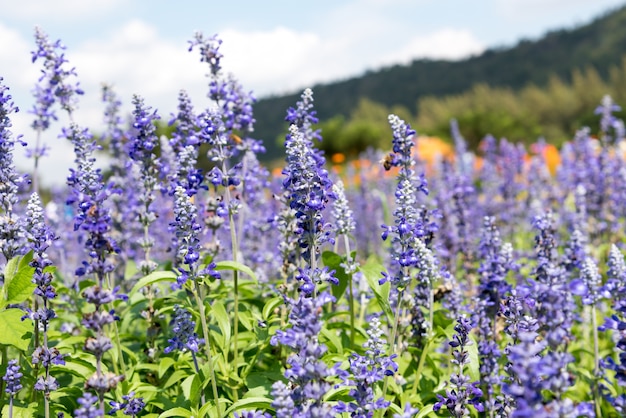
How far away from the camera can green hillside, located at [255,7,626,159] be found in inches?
3132

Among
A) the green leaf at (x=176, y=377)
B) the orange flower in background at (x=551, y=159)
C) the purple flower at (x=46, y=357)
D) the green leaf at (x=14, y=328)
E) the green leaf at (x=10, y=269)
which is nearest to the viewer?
the purple flower at (x=46, y=357)

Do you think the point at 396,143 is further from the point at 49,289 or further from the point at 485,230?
the point at 49,289

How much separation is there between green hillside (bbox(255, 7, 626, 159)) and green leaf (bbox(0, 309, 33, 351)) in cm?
7118

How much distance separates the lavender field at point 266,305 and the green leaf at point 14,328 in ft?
0.04

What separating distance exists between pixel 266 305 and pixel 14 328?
6.03ft

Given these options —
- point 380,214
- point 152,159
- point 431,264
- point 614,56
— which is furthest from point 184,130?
point 614,56

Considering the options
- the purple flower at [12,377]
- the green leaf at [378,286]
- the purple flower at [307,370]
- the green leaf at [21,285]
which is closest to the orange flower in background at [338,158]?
the green leaf at [378,286]

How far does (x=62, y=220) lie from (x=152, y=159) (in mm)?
6968

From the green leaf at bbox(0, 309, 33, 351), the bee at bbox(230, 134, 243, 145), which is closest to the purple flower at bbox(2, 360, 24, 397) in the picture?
the green leaf at bbox(0, 309, 33, 351)

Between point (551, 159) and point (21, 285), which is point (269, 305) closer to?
point (21, 285)

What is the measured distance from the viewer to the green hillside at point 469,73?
79562 mm

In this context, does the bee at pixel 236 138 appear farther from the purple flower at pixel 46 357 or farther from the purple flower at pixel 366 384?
the purple flower at pixel 366 384

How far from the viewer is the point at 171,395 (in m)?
5.15

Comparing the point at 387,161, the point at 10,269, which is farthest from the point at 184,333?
the point at 387,161
